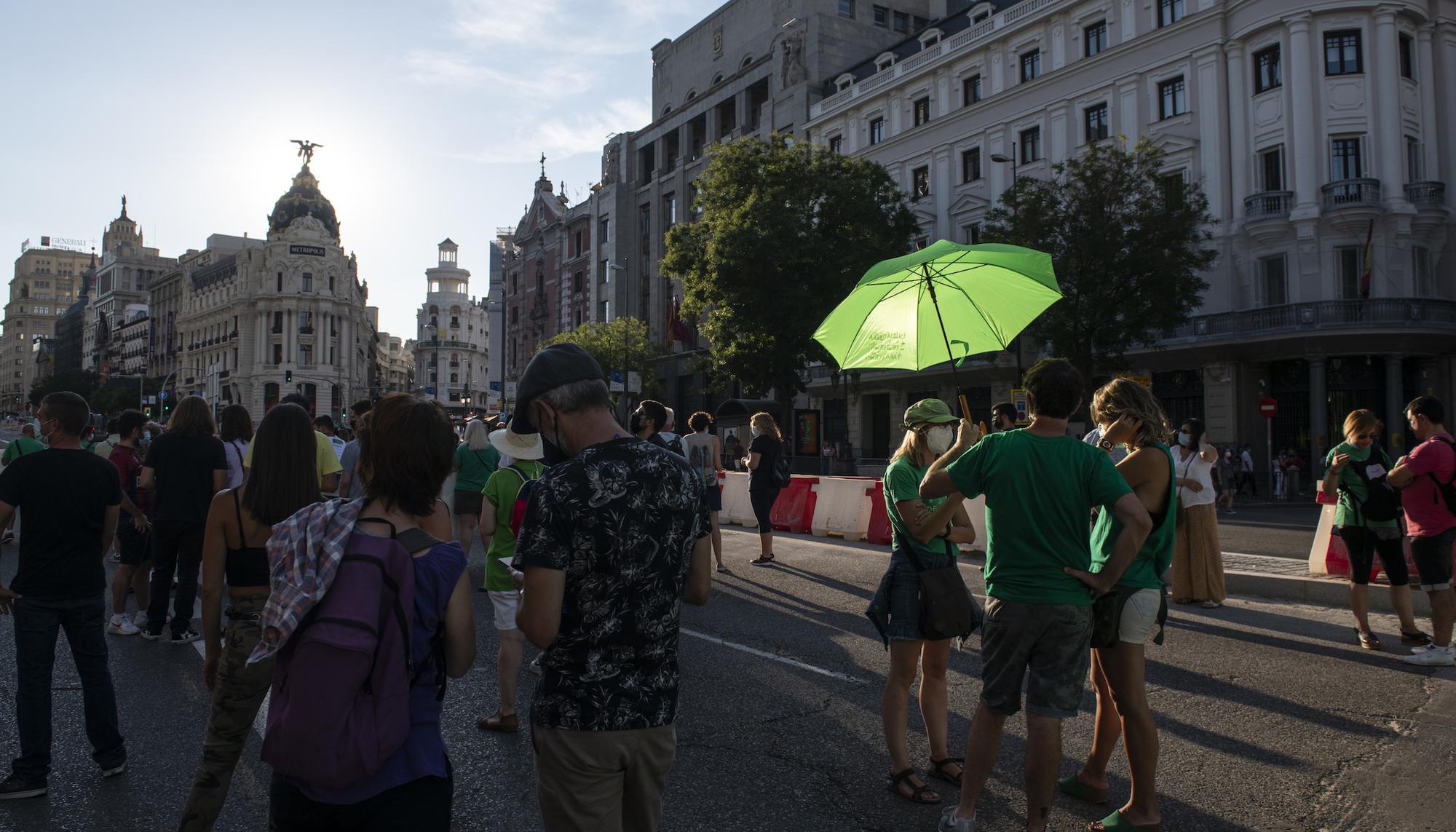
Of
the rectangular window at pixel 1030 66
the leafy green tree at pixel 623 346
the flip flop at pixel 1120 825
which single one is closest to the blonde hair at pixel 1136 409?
the flip flop at pixel 1120 825

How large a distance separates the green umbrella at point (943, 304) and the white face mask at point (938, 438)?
3.95 ft

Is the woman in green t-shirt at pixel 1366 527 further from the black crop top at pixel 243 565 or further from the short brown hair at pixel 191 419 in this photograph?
the short brown hair at pixel 191 419

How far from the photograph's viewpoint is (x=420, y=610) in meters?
2.29

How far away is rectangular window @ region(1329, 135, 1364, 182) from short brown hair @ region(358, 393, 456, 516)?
3065 centimetres

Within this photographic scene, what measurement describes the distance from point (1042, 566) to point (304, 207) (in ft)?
375

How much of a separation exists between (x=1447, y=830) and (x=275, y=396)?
11186cm

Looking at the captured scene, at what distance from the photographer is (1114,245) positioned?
24672 millimetres

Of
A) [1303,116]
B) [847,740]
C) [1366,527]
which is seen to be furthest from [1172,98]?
[847,740]

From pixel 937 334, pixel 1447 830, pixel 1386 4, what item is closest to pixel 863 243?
pixel 1386 4

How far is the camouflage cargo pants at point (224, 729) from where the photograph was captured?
3.13m

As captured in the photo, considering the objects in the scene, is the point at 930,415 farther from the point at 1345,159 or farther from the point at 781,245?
the point at 1345,159

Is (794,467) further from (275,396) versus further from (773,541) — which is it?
(275,396)

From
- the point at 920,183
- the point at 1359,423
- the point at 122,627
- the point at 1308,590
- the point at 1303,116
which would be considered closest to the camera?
the point at 1359,423

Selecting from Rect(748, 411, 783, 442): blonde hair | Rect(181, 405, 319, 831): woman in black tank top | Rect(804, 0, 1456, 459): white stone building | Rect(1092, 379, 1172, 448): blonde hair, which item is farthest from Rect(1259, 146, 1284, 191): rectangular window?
Rect(181, 405, 319, 831): woman in black tank top
